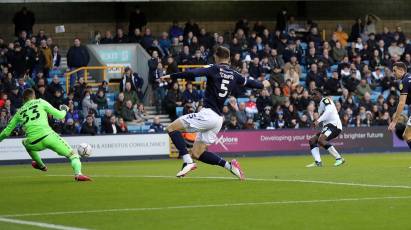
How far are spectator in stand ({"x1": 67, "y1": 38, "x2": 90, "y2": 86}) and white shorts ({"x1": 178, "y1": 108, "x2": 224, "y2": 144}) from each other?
20.5 metres

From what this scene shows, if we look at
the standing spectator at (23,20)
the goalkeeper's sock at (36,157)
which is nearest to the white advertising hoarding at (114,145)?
the standing spectator at (23,20)

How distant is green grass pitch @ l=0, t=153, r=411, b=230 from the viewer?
11.7m

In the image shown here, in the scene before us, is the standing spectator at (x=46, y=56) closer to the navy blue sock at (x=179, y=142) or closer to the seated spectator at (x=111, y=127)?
the seated spectator at (x=111, y=127)

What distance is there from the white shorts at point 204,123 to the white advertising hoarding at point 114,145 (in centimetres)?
1573

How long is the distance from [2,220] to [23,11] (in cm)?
2816

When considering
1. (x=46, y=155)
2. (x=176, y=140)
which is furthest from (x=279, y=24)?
(x=176, y=140)

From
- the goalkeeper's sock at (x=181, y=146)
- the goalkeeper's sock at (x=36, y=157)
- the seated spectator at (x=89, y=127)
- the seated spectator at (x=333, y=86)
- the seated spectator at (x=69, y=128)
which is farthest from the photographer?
the seated spectator at (x=333, y=86)

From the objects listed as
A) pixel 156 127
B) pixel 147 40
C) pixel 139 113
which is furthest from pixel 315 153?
pixel 147 40

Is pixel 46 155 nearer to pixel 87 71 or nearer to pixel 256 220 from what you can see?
pixel 87 71

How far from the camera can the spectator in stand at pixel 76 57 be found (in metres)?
38.2

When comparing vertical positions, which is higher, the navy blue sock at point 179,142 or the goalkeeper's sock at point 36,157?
the navy blue sock at point 179,142

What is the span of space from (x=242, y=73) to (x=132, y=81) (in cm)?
424

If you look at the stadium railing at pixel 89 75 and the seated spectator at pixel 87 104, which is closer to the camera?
the seated spectator at pixel 87 104

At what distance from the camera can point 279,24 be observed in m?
44.8
